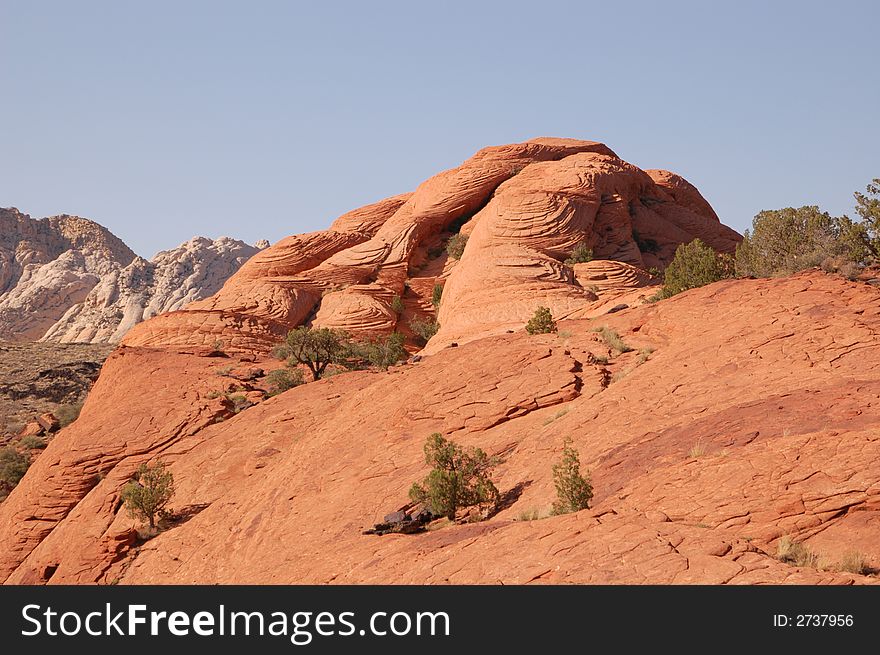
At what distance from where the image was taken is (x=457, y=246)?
45312 millimetres

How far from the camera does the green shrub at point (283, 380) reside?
29.6 metres

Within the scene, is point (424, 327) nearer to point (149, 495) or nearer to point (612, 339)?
Answer: point (612, 339)

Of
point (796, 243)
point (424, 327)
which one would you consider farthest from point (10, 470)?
point (796, 243)

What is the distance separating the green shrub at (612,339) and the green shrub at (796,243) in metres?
5.50

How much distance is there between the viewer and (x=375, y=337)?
128ft

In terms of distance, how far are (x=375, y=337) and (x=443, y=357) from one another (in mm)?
14879

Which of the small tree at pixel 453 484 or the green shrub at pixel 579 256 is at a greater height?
the green shrub at pixel 579 256

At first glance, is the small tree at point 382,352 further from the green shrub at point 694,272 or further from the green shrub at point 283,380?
the green shrub at point 694,272

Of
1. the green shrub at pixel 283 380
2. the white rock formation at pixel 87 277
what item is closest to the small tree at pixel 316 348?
the green shrub at pixel 283 380

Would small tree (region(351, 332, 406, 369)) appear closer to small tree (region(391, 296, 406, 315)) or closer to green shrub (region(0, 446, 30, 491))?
small tree (region(391, 296, 406, 315))

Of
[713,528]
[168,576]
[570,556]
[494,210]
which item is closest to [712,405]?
[713,528]

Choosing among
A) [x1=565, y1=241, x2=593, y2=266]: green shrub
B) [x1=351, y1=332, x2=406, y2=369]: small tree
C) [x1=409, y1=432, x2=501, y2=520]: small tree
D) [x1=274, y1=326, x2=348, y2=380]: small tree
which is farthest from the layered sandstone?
[x1=565, y1=241, x2=593, y2=266]: green shrub

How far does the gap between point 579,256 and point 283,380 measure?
621 inches

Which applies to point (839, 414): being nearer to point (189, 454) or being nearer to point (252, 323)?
point (189, 454)
